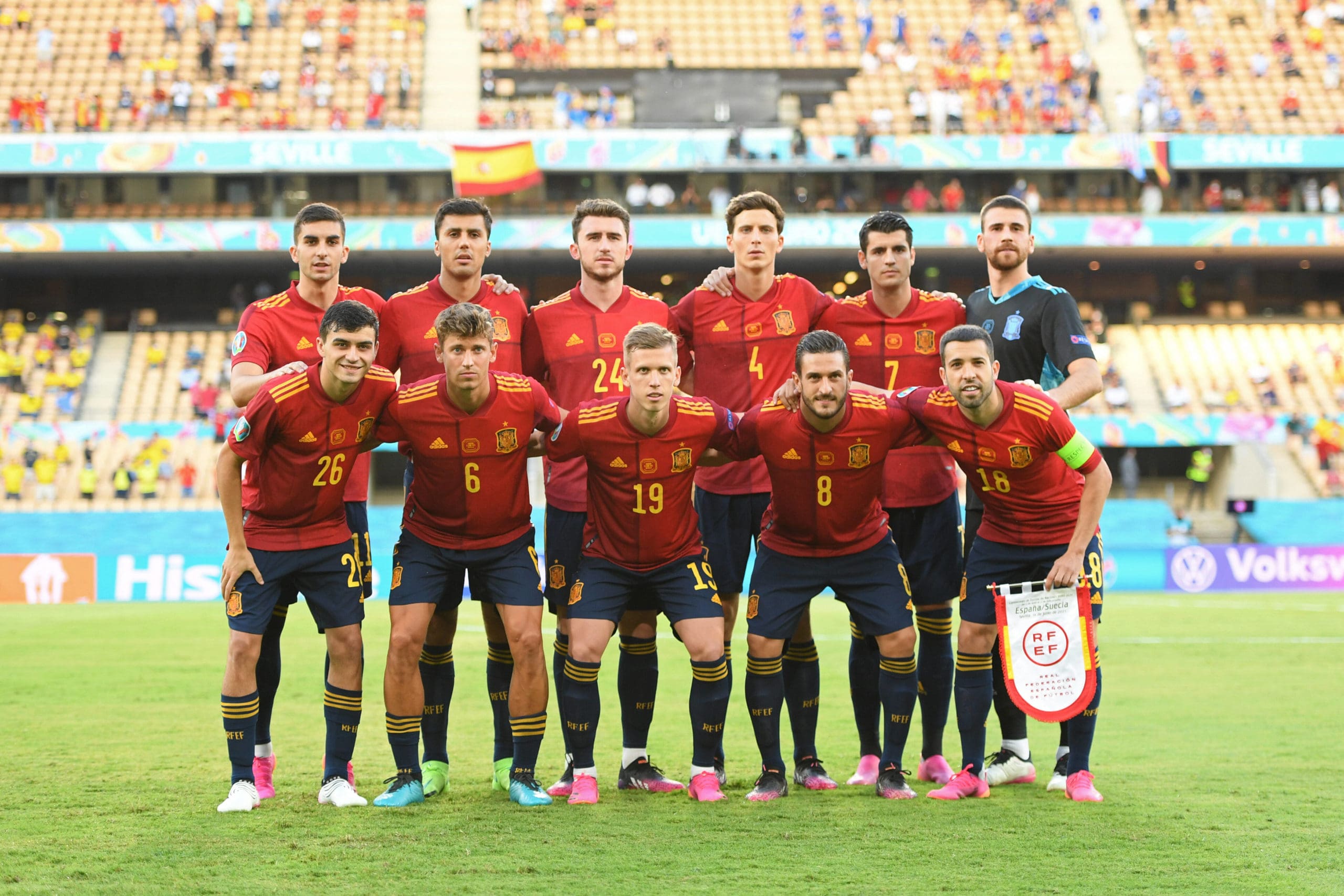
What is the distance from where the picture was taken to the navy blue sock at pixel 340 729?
582 centimetres

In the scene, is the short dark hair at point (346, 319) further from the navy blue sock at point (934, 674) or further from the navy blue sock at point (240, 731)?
the navy blue sock at point (934, 674)

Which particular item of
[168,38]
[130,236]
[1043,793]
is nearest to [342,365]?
[1043,793]

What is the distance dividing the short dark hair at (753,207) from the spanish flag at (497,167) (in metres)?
24.5

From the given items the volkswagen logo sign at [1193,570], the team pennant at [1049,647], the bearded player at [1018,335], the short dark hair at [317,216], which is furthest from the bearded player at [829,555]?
the volkswagen logo sign at [1193,570]

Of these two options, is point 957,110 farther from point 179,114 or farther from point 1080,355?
point 1080,355

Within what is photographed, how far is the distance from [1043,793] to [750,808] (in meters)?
1.46

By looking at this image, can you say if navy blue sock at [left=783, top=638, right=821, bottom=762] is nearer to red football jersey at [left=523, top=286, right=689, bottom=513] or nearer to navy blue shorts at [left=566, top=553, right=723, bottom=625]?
navy blue shorts at [left=566, top=553, right=723, bottom=625]

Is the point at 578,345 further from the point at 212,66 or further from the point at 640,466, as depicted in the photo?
the point at 212,66

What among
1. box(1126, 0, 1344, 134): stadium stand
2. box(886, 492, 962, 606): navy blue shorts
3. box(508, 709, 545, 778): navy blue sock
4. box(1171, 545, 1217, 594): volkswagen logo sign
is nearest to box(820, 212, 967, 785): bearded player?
box(886, 492, 962, 606): navy blue shorts

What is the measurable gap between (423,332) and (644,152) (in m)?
25.6

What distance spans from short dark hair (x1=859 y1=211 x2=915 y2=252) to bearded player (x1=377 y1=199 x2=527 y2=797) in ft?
5.82

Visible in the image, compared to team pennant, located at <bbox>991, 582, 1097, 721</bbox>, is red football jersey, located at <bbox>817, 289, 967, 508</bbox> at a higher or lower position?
higher

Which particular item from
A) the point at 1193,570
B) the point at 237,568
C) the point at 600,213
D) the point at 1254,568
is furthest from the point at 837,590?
the point at 1254,568

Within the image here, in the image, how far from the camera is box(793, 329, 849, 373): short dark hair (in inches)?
227
